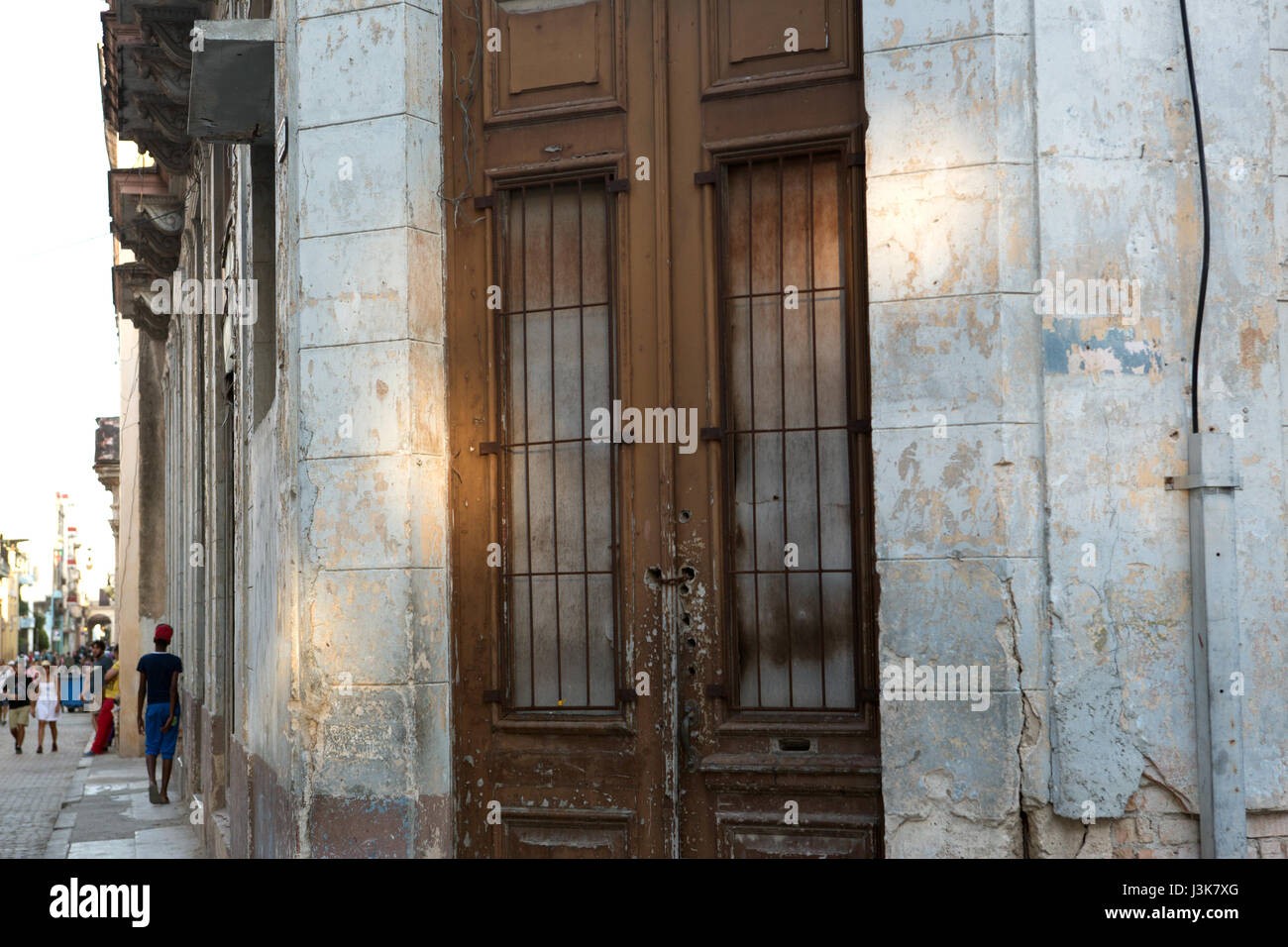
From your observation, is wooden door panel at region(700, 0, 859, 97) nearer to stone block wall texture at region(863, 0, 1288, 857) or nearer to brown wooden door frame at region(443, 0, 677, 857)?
brown wooden door frame at region(443, 0, 677, 857)

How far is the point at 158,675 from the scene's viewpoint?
1477cm

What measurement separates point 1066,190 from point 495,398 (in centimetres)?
263

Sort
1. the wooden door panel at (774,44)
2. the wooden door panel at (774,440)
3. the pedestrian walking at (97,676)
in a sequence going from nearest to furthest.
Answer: the wooden door panel at (774,440) < the wooden door panel at (774,44) < the pedestrian walking at (97,676)

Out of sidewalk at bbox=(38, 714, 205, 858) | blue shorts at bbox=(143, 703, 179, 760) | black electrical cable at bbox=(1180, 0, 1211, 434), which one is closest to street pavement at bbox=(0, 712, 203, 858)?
sidewalk at bbox=(38, 714, 205, 858)

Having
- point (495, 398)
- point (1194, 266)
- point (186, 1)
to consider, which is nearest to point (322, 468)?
point (495, 398)

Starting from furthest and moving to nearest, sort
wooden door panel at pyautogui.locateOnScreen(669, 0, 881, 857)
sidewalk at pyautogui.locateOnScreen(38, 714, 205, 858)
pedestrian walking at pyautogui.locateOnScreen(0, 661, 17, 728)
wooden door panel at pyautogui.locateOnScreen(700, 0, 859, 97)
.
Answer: pedestrian walking at pyautogui.locateOnScreen(0, 661, 17, 728)
sidewalk at pyautogui.locateOnScreen(38, 714, 205, 858)
wooden door panel at pyautogui.locateOnScreen(700, 0, 859, 97)
wooden door panel at pyautogui.locateOnScreen(669, 0, 881, 857)

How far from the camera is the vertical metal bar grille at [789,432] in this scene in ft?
19.1

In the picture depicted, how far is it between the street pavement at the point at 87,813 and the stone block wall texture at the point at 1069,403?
8.37 meters

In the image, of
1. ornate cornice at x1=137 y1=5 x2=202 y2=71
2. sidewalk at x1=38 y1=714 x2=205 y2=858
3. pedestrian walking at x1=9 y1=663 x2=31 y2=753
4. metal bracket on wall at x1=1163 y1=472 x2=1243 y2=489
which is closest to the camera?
metal bracket on wall at x1=1163 y1=472 x2=1243 y2=489

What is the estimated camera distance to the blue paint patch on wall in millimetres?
5324

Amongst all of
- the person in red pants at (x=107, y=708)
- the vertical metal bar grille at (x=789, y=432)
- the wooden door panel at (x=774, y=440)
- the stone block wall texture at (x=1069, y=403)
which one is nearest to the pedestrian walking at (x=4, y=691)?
the person in red pants at (x=107, y=708)

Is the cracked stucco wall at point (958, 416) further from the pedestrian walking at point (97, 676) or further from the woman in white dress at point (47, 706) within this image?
the pedestrian walking at point (97, 676)

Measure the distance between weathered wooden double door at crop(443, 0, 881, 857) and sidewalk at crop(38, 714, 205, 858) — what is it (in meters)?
6.68

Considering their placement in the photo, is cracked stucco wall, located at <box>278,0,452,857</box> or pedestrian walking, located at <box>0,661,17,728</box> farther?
pedestrian walking, located at <box>0,661,17,728</box>
